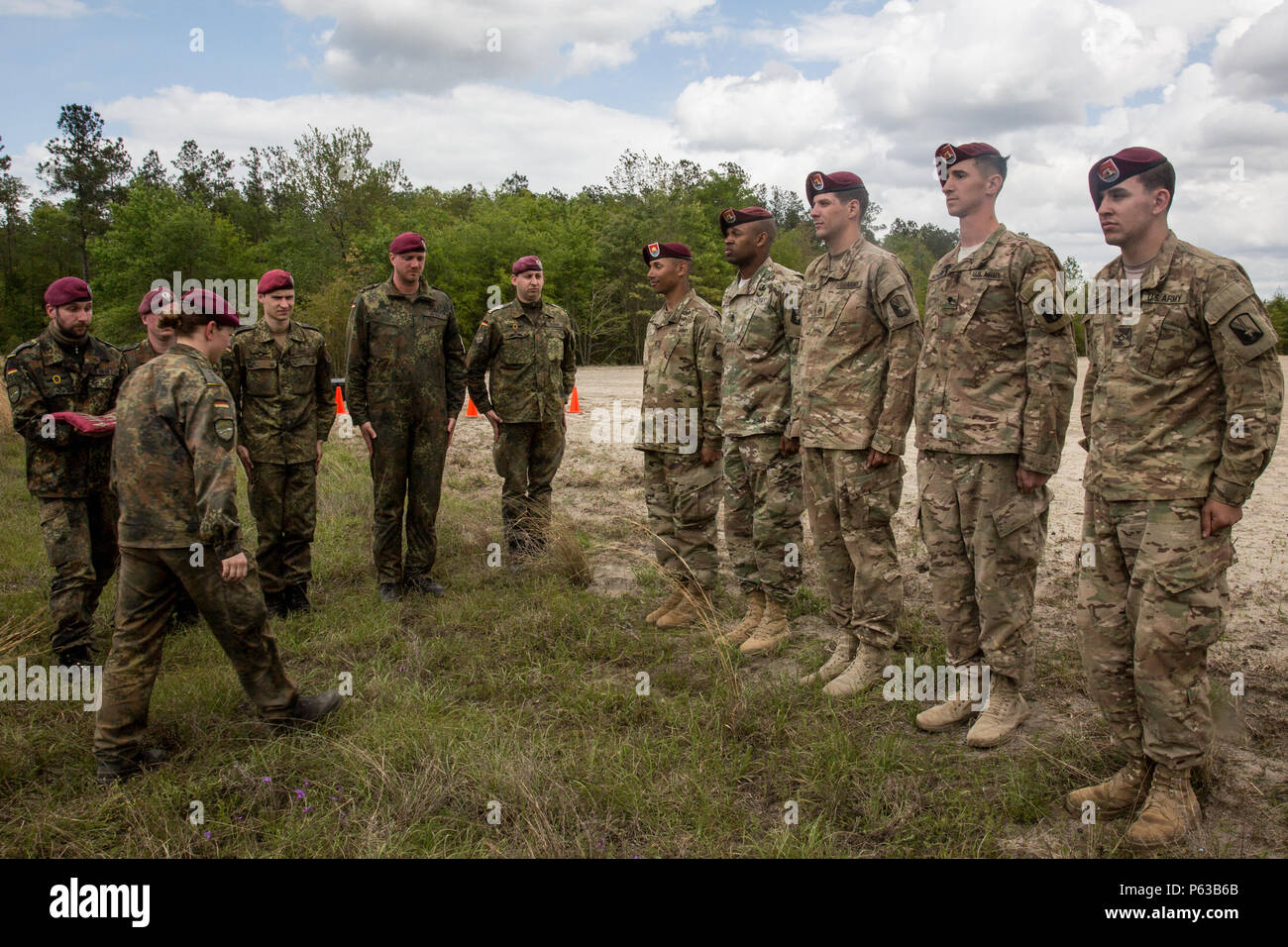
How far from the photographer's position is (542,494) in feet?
22.5

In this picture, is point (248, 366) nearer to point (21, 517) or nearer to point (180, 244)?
point (21, 517)

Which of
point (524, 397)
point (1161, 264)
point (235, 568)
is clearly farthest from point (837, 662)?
point (524, 397)

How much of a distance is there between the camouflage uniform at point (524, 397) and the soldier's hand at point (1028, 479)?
378cm

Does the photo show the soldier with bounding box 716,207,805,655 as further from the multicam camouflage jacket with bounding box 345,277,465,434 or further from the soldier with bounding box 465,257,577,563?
the multicam camouflage jacket with bounding box 345,277,465,434

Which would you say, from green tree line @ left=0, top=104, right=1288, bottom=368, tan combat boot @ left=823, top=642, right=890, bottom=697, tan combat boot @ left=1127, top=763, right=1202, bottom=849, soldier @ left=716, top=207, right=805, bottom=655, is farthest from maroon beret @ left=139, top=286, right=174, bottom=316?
green tree line @ left=0, top=104, right=1288, bottom=368

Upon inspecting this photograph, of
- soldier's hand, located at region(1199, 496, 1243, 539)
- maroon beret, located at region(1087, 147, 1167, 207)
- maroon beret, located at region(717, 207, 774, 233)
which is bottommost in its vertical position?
soldier's hand, located at region(1199, 496, 1243, 539)

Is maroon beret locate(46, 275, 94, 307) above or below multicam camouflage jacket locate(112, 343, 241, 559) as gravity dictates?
above

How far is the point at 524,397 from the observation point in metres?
6.49

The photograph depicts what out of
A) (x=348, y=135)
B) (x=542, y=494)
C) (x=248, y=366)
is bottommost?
(x=542, y=494)

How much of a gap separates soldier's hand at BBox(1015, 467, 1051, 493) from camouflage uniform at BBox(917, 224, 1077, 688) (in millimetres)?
26

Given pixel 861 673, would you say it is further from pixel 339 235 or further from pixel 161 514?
pixel 339 235

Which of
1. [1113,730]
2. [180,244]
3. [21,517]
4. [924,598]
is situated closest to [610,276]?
[180,244]

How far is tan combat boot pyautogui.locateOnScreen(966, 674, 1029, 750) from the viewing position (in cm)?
367

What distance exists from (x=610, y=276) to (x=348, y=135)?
19442 mm
